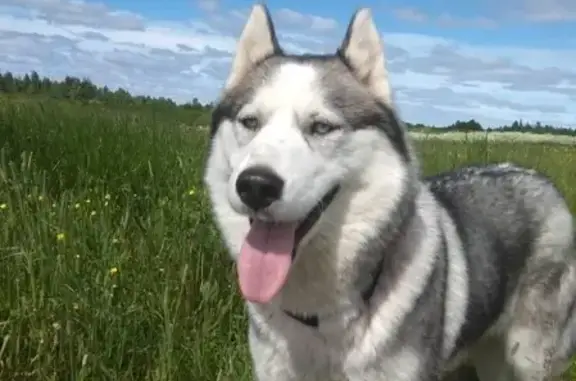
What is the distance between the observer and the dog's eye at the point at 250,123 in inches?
140

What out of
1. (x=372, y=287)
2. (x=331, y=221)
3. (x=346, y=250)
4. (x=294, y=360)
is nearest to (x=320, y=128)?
(x=331, y=221)

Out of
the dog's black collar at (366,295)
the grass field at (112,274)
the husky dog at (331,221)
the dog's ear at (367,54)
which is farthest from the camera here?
the grass field at (112,274)

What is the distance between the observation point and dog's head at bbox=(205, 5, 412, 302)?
3227mm

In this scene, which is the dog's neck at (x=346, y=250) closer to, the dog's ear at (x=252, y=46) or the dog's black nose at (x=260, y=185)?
the dog's black nose at (x=260, y=185)

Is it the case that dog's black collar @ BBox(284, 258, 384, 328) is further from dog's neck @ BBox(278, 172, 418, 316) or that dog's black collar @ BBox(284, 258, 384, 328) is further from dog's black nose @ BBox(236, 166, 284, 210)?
dog's black nose @ BBox(236, 166, 284, 210)

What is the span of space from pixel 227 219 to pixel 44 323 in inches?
54.1

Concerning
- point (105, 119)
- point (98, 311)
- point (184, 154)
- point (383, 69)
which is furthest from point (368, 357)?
point (105, 119)

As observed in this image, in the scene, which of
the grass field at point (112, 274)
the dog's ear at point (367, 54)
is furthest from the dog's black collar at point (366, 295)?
the grass field at point (112, 274)

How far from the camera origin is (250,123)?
3578 millimetres

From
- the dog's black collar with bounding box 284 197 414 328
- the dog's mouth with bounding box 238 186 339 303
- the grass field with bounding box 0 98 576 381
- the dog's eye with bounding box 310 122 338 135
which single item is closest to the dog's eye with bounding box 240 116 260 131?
the dog's eye with bounding box 310 122 338 135

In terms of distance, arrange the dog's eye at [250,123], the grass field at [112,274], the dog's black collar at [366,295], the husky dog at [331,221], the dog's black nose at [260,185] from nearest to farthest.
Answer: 1. the dog's black nose at [260,185]
2. the husky dog at [331,221]
3. the dog's eye at [250,123]
4. the dog's black collar at [366,295]
5. the grass field at [112,274]

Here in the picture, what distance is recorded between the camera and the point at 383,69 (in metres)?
3.86

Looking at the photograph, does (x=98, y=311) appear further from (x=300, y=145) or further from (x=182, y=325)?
(x=300, y=145)

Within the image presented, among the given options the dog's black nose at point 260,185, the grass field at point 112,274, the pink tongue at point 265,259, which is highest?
the dog's black nose at point 260,185
